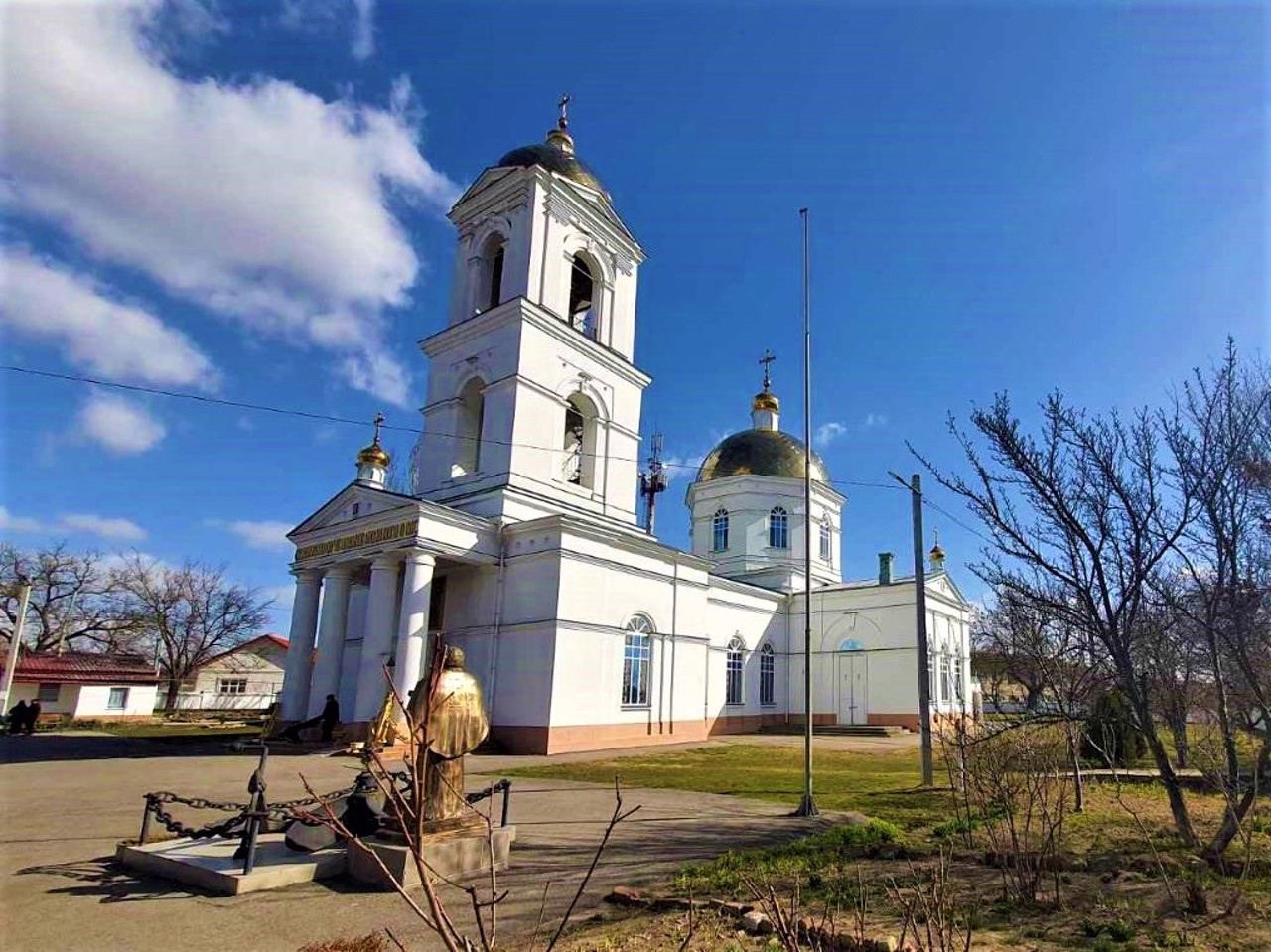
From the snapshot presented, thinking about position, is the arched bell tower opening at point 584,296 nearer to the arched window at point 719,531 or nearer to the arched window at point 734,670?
the arched window at point 719,531

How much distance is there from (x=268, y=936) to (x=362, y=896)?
1064mm

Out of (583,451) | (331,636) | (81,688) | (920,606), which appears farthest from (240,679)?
(920,606)

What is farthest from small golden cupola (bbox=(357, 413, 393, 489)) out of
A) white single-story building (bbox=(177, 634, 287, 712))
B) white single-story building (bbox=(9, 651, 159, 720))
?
white single-story building (bbox=(177, 634, 287, 712))

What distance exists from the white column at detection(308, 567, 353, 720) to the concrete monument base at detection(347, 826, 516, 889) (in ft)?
56.9

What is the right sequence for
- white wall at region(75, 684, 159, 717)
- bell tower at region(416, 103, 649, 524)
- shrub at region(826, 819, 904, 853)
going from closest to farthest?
shrub at region(826, 819, 904, 853)
bell tower at region(416, 103, 649, 524)
white wall at region(75, 684, 159, 717)

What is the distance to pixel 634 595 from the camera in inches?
931

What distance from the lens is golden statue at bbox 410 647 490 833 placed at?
7.01m

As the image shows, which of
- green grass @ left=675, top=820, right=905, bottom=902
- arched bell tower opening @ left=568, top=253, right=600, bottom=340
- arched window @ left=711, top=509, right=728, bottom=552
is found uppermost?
arched bell tower opening @ left=568, top=253, right=600, bottom=340

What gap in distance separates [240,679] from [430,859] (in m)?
56.2

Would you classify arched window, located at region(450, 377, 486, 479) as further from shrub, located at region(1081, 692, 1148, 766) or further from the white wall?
the white wall

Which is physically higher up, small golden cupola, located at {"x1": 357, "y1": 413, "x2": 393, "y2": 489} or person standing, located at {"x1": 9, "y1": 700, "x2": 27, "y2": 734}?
small golden cupola, located at {"x1": 357, "y1": 413, "x2": 393, "y2": 489}

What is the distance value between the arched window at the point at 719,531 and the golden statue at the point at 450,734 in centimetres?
3071

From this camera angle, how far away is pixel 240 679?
181 ft

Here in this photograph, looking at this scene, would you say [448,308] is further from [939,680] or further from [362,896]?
[939,680]
